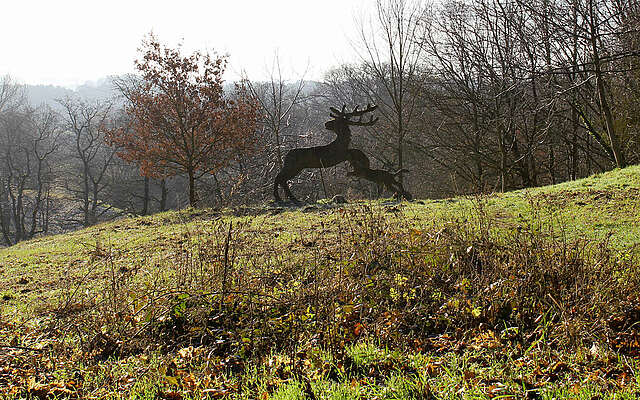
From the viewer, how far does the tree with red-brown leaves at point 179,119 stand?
17.7 metres

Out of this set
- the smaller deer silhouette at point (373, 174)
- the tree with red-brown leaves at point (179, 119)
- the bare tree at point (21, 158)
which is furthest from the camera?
the bare tree at point (21, 158)

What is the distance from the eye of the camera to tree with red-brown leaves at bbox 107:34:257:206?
696 inches

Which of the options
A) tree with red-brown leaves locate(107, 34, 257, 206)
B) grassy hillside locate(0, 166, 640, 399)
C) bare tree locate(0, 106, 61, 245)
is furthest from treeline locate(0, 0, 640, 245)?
bare tree locate(0, 106, 61, 245)

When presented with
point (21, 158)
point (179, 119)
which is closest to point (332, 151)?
point (179, 119)

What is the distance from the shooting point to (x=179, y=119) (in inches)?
689

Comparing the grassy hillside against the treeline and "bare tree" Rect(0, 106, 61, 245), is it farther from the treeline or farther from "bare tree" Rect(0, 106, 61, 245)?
"bare tree" Rect(0, 106, 61, 245)

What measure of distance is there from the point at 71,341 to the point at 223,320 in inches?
57.2

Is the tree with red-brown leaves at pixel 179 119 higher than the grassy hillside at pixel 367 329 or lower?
higher

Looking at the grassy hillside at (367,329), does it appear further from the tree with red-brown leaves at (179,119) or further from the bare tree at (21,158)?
the bare tree at (21,158)

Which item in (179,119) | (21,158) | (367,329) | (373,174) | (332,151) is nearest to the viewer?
(367,329)

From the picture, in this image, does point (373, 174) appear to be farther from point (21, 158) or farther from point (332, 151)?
point (21, 158)

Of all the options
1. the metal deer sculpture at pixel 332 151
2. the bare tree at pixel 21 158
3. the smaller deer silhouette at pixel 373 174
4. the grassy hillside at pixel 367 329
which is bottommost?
the grassy hillside at pixel 367 329

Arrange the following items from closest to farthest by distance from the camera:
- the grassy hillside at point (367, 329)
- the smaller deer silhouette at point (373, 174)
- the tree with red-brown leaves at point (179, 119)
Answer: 1. the grassy hillside at point (367, 329)
2. the smaller deer silhouette at point (373, 174)
3. the tree with red-brown leaves at point (179, 119)

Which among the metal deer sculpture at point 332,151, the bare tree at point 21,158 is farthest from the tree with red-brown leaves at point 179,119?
the bare tree at point 21,158
